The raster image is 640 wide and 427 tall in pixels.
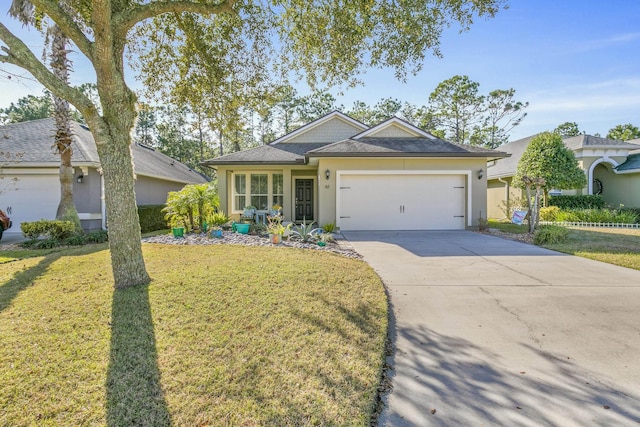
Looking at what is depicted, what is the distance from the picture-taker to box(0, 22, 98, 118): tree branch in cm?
397

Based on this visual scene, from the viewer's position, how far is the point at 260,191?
1455 centimetres

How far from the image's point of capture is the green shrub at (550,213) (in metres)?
14.7

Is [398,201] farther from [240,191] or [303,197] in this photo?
[240,191]

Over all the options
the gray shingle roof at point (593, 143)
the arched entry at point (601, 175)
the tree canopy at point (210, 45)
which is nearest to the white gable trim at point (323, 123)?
the tree canopy at point (210, 45)

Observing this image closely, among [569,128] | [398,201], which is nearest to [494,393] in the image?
[398,201]

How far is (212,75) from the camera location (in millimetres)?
7543

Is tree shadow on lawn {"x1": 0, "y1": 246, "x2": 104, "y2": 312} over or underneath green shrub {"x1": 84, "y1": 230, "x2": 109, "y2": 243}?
underneath

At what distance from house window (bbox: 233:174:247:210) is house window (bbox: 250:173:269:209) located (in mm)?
375

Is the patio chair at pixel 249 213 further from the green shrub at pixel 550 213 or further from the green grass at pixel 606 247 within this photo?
the green shrub at pixel 550 213

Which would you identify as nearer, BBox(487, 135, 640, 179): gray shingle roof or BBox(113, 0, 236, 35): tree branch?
BBox(113, 0, 236, 35): tree branch

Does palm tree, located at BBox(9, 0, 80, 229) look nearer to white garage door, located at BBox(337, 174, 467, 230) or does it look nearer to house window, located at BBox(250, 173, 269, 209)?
house window, located at BBox(250, 173, 269, 209)

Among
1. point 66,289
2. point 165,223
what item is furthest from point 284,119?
point 66,289

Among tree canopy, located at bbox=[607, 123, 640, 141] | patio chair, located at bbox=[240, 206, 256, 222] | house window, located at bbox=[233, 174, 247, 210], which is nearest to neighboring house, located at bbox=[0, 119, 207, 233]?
house window, located at bbox=[233, 174, 247, 210]

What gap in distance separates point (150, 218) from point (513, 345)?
1375 centimetres
